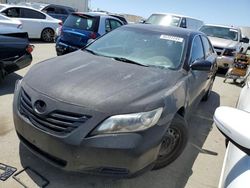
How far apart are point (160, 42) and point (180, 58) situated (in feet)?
1.40

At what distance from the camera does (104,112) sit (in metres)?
2.46

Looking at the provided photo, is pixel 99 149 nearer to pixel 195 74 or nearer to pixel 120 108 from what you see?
pixel 120 108

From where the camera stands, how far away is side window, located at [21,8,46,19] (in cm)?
1176

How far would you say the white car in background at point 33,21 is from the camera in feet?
37.1

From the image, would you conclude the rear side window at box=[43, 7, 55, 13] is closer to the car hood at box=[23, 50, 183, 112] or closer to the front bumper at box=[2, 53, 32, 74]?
the front bumper at box=[2, 53, 32, 74]

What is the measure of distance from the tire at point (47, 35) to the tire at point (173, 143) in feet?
35.3

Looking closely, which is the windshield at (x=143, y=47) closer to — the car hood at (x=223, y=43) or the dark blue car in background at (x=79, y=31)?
the dark blue car in background at (x=79, y=31)

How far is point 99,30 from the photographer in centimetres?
823

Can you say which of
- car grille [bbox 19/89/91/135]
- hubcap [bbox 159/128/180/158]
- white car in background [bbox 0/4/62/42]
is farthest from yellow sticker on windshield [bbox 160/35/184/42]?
white car in background [bbox 0/4/62/42]

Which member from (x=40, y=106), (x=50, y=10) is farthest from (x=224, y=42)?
(x=50, y=10)

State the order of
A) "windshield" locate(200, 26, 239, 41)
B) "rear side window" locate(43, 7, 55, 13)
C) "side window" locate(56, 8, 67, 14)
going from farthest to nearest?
1. "side window" locate(56, 8, 67, 14)
2. "rear side window" locate(43, 7, 55, 13)
3. "windshield" locate(200, 26, 239, 41)

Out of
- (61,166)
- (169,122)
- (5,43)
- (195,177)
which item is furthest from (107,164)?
(5,43)

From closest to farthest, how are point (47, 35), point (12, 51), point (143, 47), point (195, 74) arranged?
point (143, 47) < point (195, 74) < point (12, 51) < point (47, 35)

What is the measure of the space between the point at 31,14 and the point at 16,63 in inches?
298
